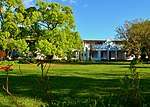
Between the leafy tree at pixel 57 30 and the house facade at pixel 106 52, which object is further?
the house facade at pixel 106 52

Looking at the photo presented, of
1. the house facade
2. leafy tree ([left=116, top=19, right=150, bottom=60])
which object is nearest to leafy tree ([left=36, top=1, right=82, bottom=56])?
leafy tree ([left=116, top=19, right=150, bottom=60])

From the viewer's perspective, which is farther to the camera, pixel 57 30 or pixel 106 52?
pixel 106 52

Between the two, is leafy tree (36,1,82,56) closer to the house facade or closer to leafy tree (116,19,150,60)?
leafy tree (116,19,150,60)

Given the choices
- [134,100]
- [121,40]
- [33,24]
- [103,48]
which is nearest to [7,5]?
[33,24]

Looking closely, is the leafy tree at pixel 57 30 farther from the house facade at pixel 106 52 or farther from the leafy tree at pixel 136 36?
the house facade at pixel 106 52

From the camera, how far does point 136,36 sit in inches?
2360

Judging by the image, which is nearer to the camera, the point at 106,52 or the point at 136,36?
the point at 136,36

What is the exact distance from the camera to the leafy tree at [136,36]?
59.6 metres

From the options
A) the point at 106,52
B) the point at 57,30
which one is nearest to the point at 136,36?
the point at 57,30

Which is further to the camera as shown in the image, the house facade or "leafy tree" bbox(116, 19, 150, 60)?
the house facade

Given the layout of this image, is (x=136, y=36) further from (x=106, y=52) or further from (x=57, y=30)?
(x=106, y=52)

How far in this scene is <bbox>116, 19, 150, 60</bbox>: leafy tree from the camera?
59.6 metres

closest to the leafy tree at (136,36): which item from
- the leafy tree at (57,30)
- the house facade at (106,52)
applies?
the leafy tree at (57,30)

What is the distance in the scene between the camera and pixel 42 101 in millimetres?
9984
